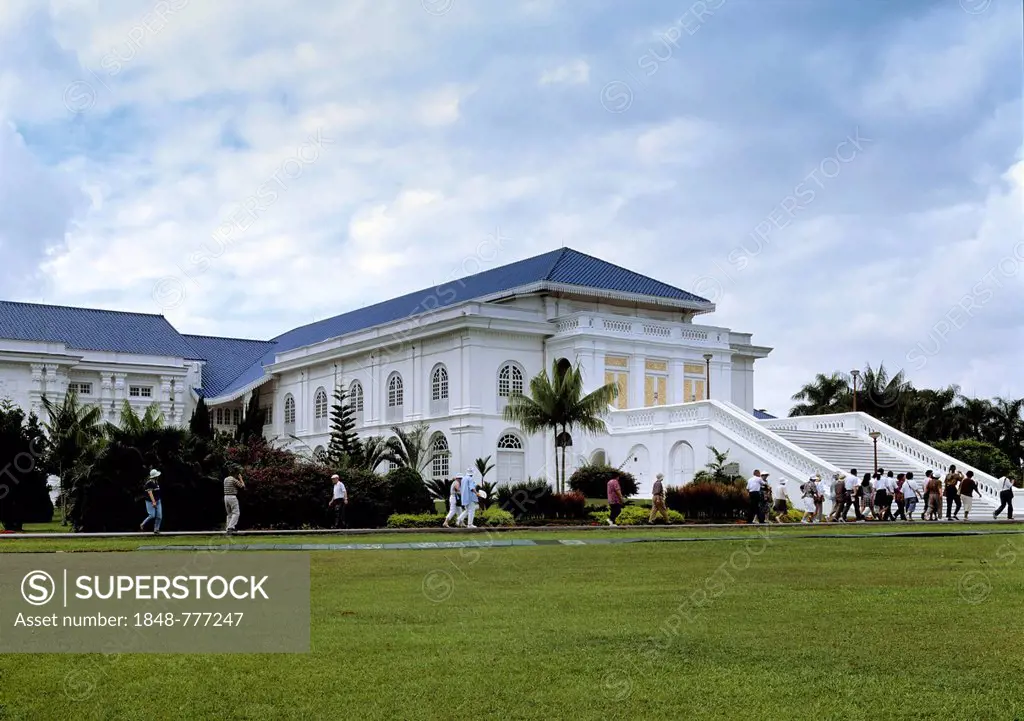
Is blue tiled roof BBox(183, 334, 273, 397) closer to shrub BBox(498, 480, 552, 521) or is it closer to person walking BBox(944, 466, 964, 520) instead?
shrub BBox(498, 480, 552, 521)

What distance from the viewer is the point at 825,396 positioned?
64.9 meters

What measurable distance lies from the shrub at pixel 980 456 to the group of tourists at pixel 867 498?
11.8 meters

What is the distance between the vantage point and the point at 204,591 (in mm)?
11266

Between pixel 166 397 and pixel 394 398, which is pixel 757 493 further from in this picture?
pixel 166 397

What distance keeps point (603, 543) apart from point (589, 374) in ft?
91.9

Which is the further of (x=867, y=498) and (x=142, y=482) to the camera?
(x=867, y=498)

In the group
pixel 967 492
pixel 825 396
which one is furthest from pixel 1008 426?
pixel 967 492

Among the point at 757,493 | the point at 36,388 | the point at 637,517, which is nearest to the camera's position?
the point at 757,493

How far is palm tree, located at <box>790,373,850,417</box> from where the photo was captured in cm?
6444

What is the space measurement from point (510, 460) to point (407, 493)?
1739cm

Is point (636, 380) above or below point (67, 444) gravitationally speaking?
above

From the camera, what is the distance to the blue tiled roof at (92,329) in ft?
224

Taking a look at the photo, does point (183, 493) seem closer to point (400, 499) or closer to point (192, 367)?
point (400, 499)

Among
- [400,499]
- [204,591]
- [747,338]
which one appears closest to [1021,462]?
[747,338]
